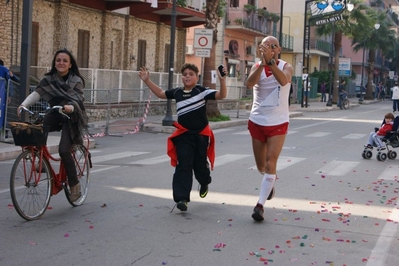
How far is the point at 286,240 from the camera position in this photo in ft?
22.7

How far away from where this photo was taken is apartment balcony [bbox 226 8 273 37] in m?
46.5

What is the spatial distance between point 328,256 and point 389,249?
73 centimetres

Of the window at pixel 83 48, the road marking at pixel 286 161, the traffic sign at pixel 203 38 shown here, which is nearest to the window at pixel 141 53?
the window at pixel 83 48

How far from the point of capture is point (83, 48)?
26.9 metres

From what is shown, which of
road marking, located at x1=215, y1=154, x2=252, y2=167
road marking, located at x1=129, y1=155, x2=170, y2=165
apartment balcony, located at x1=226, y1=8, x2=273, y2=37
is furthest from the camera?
apartment balcony, located at x1=226, y1=8, x2=273, y2=37

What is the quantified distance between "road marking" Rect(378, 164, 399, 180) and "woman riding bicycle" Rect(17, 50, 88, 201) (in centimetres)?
635

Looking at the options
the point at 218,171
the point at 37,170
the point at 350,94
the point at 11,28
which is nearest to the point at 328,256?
the point at 37,170

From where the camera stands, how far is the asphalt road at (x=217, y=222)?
20.3 ft

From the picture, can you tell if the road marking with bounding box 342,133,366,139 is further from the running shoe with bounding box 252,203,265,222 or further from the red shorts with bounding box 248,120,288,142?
the running shoe with bounding box 252,203,265,222

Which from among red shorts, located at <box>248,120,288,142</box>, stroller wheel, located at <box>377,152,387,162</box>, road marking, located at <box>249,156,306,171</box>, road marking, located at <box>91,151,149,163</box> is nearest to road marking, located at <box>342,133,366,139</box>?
stroller wheel, located at <box>377,152,387,162</box>

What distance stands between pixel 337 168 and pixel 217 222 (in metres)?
6.13

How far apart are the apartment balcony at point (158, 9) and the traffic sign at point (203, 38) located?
4.56 m

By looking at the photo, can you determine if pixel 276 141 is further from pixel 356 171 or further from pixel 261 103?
pixel 356 171

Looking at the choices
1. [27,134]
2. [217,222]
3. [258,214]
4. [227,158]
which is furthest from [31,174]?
[227,158]
